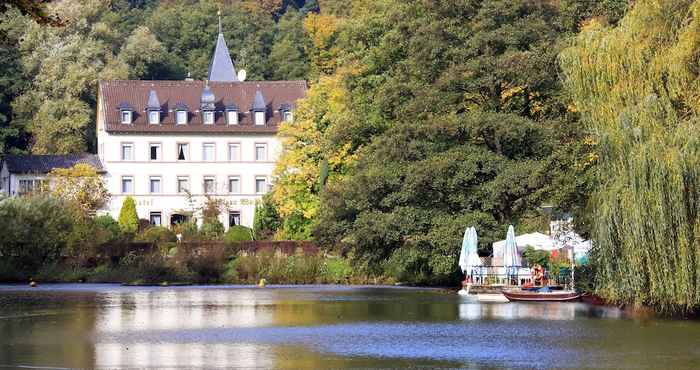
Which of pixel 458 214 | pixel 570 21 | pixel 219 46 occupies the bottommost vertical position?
pixel 458 214

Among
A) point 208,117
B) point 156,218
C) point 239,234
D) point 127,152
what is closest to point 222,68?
point 208,117

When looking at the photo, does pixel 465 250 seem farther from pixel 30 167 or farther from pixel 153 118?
pixel 30 167

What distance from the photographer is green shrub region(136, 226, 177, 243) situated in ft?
251

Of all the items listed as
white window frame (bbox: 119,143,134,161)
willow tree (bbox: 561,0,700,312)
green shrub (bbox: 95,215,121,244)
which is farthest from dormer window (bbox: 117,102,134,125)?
willow tree (bbox: 561,0,700,312)

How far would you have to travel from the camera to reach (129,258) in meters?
69.2

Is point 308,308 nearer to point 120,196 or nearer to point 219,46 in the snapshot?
point 120,196

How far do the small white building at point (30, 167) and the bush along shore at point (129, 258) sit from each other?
22.0 meters

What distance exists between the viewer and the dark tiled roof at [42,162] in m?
93.4

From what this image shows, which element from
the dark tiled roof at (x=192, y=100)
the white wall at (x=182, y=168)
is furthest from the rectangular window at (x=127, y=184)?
the dark tiled roof at (x=192, y=100)

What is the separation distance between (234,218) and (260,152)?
480 centimetres

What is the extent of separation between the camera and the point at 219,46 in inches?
4370

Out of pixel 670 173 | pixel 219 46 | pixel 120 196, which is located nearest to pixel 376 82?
pixel 670 173

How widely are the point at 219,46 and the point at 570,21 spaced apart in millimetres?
57348

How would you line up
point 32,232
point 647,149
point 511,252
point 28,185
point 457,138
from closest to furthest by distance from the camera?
1. point 647,149
2. point 511,252
3. point 457,138
4. point 32,232
5. point 28,185
